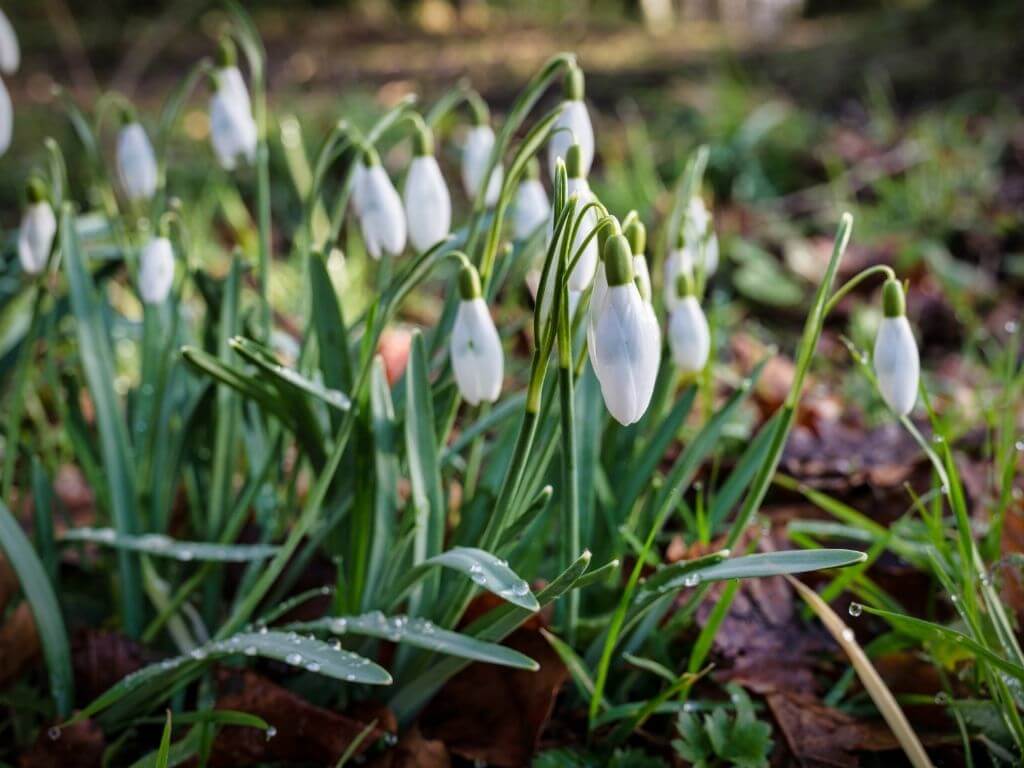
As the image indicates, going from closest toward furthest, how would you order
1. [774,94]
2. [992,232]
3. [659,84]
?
[992,232]
[774,94]
[659,84]

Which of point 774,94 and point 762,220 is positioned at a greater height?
point 774,94

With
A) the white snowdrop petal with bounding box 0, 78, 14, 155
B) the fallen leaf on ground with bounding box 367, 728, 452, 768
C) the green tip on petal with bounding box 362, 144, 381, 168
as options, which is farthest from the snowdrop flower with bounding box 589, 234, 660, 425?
the white snowdrop petal with bounding box 0, 78, 14, 155

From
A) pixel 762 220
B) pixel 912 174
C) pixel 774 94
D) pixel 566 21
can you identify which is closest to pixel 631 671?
pixel 762 220

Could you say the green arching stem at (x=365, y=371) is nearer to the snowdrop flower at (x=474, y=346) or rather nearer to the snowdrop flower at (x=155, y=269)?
the snowdrop flower at (x=474, y=346)

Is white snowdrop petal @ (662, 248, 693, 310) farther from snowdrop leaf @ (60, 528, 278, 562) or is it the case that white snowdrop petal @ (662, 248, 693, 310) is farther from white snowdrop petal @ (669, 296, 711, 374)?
snowdrop leaf @ (60, 528, 278, 562)

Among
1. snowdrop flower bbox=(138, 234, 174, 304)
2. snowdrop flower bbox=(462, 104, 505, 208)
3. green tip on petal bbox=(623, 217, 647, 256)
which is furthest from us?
snowdrop flower bbox=(462, 104, 505, 208)

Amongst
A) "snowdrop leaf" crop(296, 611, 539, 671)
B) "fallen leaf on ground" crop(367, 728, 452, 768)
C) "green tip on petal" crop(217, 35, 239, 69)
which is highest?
"green tip on petal" crop(217, 35, 239, 69)

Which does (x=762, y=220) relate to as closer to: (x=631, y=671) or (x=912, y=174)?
(x=912, y=174)

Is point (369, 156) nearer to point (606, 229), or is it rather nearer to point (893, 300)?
point (606, 229)
